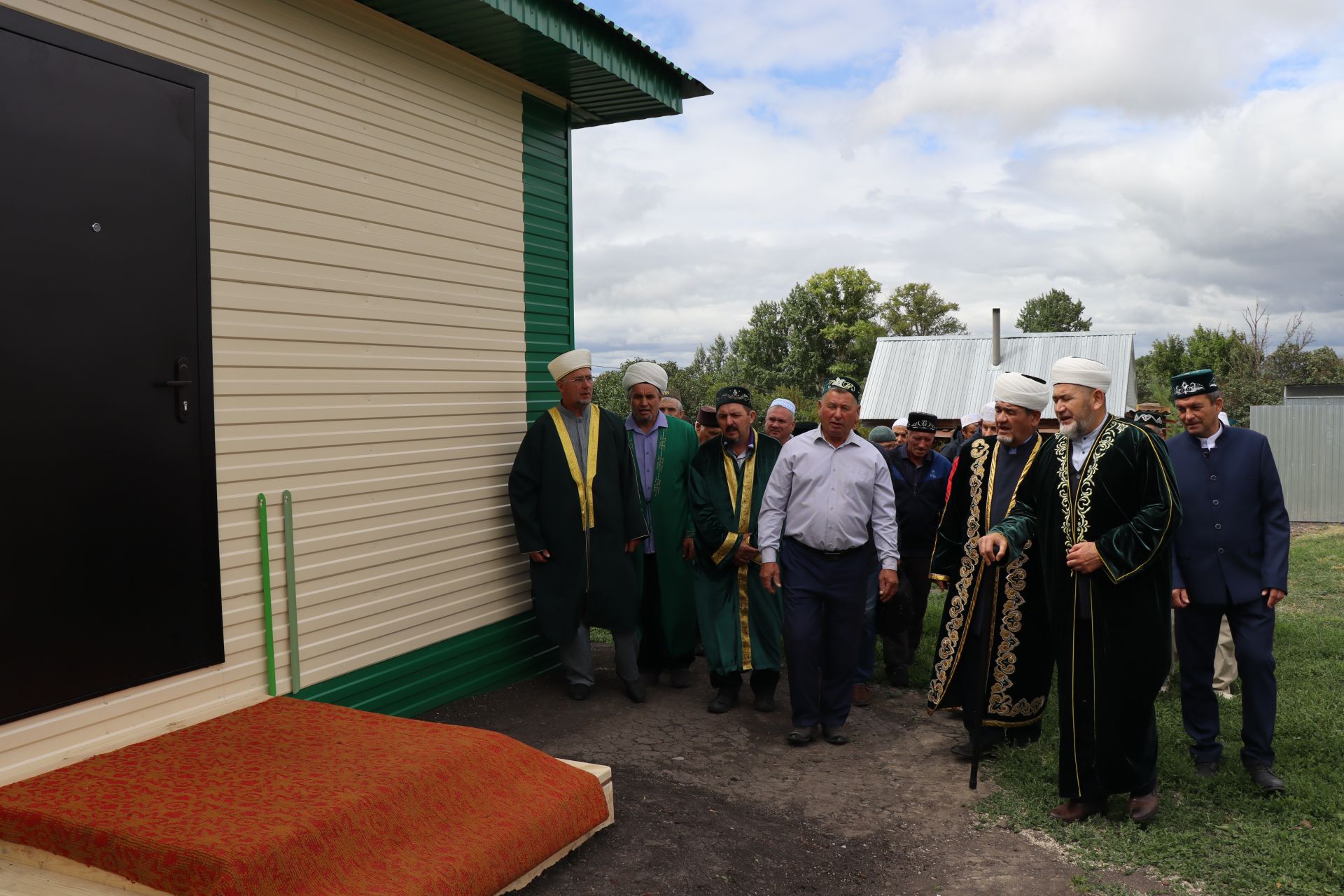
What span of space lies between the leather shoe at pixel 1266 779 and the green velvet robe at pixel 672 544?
322 cm

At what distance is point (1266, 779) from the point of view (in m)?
4.76

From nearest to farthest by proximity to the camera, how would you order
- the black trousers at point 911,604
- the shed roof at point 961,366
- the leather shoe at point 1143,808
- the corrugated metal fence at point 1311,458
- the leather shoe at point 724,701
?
the leather shoe at point 1143,808 < the leather shoe at point 724,701 < the black trousers at point 911,604 < the corrugated metal fence at point 1311,458 < the shed roof at point 961,366

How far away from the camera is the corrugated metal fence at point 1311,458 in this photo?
1825cm

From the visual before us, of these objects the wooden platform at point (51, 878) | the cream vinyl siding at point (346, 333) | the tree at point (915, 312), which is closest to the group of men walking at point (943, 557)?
the cream vinyl siding at point (346, 333)

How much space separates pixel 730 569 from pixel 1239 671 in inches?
109

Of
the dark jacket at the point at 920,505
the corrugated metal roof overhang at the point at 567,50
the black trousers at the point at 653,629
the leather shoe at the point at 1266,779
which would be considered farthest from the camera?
the dark jacket at the point at 920,505

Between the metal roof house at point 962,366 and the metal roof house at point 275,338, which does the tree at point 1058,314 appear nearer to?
the metal roof house at point 962,366

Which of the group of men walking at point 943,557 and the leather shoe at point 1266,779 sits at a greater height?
the group of men walking at point 943,557

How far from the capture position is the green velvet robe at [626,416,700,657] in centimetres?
671

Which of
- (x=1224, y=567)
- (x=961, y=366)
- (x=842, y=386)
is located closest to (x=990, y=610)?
(x=1224, y=567)

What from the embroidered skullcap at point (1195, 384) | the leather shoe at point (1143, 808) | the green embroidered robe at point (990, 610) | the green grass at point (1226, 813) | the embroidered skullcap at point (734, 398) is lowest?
the green grass at point (1226, 813)

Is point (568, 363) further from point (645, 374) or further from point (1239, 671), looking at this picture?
point (1239, 671)

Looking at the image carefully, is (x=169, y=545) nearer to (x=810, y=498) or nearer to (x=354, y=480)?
(x=354, y=480)

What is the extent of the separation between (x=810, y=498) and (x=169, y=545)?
3.15 meters
